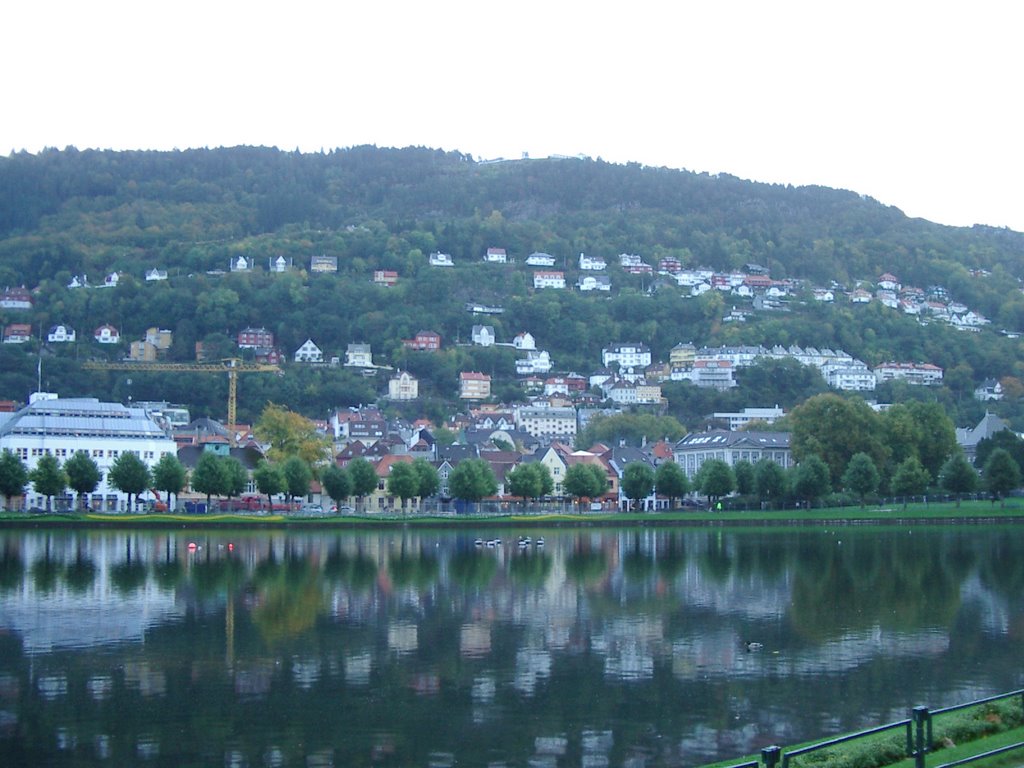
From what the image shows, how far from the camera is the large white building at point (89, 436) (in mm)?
92438

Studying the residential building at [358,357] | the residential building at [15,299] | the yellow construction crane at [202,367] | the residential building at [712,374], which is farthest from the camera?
the residential building at [15,299]

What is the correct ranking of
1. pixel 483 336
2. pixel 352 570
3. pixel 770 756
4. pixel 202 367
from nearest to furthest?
pixel 770 756 → pixel 352 570 → pixel 202 367 → pixel 483 336

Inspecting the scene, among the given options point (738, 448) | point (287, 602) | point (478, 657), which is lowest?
point (287, 602)

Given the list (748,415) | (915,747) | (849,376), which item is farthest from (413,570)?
(849,376)

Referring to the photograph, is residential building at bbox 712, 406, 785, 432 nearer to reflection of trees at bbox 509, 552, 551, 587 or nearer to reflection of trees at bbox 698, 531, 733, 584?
reflection of trees at bbox 698, 531, 733, 584

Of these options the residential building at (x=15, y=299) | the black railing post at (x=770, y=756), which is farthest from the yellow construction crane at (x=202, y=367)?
the black railing post at (x=770, y=756)

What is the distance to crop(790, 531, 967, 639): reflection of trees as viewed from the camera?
31625 mm

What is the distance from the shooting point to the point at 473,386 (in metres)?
173

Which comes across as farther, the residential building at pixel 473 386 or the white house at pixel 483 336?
the white house at pixel 483 336

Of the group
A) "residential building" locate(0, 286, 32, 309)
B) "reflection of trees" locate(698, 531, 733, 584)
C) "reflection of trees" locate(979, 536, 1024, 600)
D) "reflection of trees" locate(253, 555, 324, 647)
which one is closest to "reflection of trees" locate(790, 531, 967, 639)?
"reflection of trees" locate(979, 536, 1024, 600)

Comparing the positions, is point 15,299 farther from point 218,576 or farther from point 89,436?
point 218,576

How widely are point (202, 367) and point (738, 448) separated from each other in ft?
226

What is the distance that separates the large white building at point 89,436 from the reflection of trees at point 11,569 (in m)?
37.2

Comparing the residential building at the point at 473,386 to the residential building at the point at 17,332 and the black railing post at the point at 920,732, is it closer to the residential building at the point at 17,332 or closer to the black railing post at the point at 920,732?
the residential building at the point at 17,332
